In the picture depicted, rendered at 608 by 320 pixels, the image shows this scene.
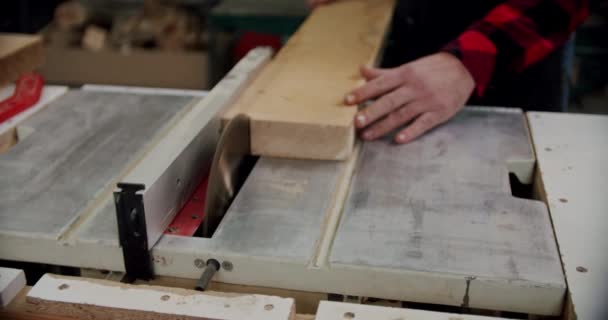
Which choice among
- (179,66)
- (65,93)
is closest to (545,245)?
(65,93)

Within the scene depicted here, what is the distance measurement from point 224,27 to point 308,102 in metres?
1.90

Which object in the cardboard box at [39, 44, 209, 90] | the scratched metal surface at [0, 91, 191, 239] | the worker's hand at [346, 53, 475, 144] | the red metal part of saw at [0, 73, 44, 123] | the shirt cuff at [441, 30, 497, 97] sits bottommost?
the cardboard box at [39, 44, 209, 90]

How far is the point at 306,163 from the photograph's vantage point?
1138 mm

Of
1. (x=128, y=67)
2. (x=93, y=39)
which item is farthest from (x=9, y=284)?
(x=93, y=39)

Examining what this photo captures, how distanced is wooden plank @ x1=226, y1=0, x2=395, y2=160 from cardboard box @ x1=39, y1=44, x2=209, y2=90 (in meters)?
1.57

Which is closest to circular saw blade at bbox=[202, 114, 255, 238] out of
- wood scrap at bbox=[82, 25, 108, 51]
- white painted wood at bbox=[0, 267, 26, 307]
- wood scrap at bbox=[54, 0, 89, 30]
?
white painted wood at bbox=[0, 267, 26, 307]

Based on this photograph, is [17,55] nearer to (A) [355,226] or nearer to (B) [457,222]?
(A) [355,226]

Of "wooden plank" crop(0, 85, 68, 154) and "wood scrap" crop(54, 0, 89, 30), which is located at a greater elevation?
"wooden plank" crop(0, 85, 68, 154)

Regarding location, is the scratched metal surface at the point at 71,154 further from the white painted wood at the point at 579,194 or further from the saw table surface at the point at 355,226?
the white painted wood at the point at 579,194

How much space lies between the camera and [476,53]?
1.32 metres

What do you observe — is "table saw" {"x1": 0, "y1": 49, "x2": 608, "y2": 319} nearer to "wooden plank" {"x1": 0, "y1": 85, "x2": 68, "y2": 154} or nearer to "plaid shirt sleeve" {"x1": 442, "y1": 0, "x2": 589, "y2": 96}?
"wooden plank" {"x1": 0, "y1": 85, "x2": 68, "y2": 154}

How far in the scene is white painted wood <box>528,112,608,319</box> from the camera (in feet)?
2.66

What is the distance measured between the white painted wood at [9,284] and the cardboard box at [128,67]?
8.10 feet

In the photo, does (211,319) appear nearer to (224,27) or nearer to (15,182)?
(15,182)
